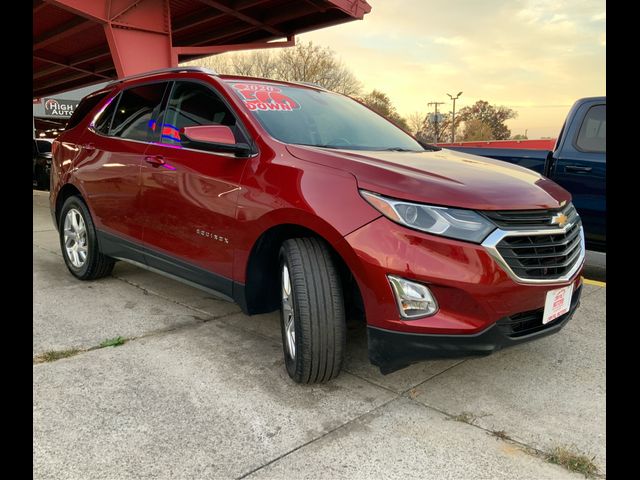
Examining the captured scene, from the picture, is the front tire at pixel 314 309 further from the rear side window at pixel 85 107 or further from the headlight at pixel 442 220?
the rear side window at pixel 85 107

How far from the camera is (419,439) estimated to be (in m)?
2.41

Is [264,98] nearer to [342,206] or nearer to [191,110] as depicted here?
[191,110]

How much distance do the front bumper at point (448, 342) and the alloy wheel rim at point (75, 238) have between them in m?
3.25

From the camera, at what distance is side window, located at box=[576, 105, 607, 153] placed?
535 centimetres

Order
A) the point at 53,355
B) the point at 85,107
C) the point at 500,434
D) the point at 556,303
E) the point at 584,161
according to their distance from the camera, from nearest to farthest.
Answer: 1. the point at 500,434
2. the point at 556,303
3. the point at 53,355
4. the point at 85,107
5. the point at 584,161

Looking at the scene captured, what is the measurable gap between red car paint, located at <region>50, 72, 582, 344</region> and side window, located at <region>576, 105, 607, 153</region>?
262cm

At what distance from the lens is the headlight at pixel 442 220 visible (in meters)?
2.35

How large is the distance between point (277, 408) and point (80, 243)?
3.03 meters

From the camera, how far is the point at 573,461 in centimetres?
224

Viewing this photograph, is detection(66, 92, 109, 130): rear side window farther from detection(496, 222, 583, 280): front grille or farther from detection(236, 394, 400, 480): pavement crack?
detection(496, 222, 583, 280): front grille

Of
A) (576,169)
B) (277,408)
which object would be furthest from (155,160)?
(576,169)

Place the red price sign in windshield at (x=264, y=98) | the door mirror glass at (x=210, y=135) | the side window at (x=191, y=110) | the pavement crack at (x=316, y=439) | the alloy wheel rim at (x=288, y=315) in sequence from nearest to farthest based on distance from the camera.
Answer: the pavement crack at (x=316, y=439) < the alloy wheel rim at (x=288, y=315) < the door mirror glass at (x=210, y=135) < the red price sign in windshield at (x=264, y=98) < the side window at (x=191, y=110)

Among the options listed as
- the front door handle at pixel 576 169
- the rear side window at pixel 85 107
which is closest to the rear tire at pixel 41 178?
the rear side window at pixel 85 107
